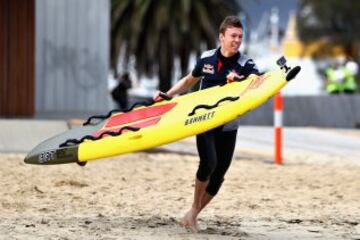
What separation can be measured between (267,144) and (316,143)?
155cm

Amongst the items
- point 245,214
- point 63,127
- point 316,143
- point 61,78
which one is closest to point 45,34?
point 61,78

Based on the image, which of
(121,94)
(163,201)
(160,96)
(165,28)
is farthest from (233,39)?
(165,28)

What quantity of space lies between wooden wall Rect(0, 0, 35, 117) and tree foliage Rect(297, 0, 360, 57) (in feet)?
183

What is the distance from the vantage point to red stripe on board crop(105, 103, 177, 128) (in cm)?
710

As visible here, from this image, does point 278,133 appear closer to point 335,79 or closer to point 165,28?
point 335,79

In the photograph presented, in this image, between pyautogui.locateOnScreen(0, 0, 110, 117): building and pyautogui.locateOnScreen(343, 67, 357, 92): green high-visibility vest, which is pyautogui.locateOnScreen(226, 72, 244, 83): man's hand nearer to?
pyautogui.locateOnScreen(0, 0, 110, 117): building

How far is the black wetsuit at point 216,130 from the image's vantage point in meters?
6.95

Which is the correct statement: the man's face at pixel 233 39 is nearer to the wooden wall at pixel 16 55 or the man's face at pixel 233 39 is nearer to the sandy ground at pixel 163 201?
the sandy ground at pixel 163 201

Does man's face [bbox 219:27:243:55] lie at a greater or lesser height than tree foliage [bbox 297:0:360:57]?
greater

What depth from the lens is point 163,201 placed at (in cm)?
891

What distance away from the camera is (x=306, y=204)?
8969mm

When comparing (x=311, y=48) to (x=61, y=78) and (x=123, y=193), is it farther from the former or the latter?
(x=123, y=193)

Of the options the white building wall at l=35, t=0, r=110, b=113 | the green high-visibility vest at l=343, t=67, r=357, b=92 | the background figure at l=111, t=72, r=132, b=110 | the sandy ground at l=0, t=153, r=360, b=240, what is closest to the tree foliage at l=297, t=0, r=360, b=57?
the green high-visibility vest at l=343, t=67, r=357, b=92

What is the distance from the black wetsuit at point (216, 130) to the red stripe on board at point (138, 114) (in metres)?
0.34
